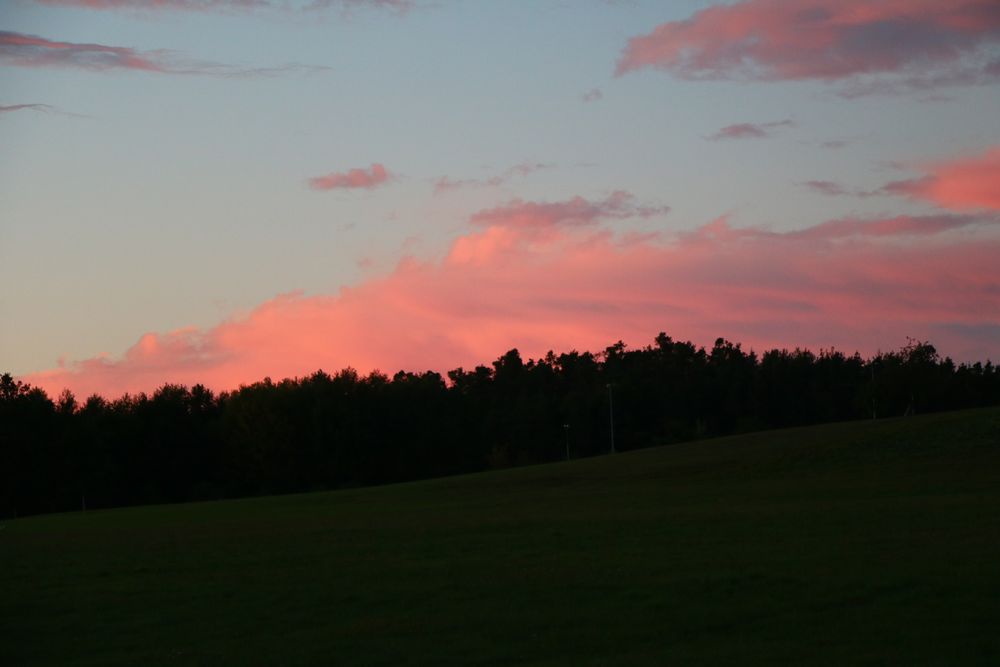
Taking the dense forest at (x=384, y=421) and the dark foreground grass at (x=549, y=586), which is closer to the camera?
the dark foreground grass at (x=549, y=586)

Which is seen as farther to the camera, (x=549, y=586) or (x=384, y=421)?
(x=384, y=421)

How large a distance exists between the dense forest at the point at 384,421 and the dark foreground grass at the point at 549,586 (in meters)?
65.6

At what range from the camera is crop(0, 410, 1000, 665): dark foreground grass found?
1605cm

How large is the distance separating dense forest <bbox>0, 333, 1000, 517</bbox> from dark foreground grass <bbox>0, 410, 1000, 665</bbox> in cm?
6563

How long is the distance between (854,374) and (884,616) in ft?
439

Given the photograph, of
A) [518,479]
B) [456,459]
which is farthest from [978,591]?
[456,459]

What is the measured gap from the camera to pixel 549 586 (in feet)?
Result: 69.1

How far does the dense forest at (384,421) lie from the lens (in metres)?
104

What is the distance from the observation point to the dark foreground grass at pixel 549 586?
16.0 metres

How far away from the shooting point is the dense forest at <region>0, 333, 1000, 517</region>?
104 meters

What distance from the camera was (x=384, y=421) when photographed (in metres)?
122

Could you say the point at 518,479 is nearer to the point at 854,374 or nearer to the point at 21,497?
the point at 21,497

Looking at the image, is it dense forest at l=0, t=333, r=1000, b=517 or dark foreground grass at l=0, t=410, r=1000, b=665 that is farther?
dense forest at l=0, t=333, r=1000, b=517

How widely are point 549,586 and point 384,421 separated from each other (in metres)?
102
